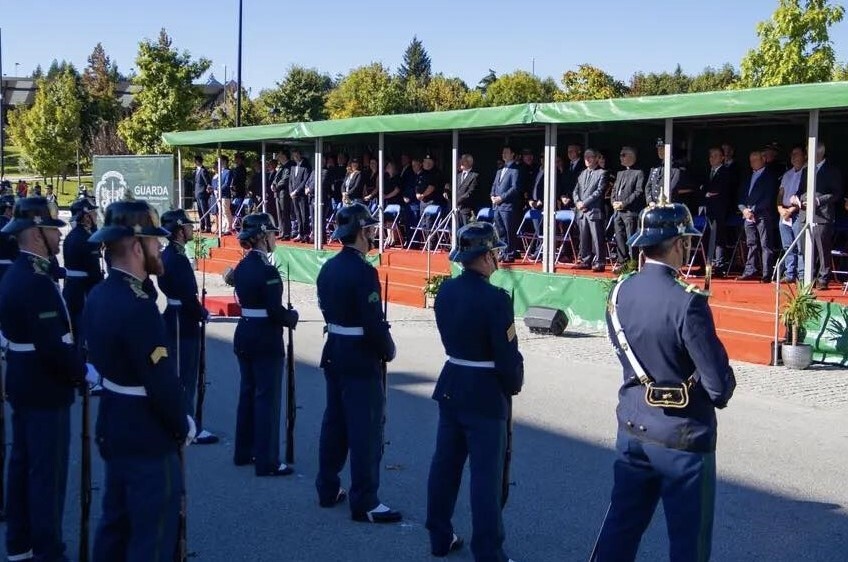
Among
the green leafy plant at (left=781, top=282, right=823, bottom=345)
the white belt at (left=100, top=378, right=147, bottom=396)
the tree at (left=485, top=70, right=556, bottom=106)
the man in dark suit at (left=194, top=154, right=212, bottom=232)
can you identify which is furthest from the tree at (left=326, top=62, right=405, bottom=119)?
the white belt at (left=100, top=378, right=147, bottom=396)

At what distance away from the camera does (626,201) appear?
15.6 metres

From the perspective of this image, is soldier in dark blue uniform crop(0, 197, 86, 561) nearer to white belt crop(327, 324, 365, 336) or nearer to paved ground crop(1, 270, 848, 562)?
paved ground crop(1, 270, 848, 562)

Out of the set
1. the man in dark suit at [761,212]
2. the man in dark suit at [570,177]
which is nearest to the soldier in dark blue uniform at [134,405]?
the man in dark suit at [761,212]

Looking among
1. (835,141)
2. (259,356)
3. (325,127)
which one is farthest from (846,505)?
(325,127)

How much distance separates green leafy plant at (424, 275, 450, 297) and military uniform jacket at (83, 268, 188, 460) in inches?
490

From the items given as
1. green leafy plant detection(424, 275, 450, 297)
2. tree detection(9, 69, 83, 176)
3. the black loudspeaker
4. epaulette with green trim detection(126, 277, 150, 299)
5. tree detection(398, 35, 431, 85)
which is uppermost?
tree detection(398, 35, 431, 85)

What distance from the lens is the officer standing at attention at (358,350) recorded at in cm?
663

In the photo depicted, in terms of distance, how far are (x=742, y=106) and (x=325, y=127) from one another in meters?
10.1

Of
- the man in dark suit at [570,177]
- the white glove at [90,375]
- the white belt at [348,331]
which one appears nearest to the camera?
the white glove at [90,375]

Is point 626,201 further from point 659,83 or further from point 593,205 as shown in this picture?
point 659,83

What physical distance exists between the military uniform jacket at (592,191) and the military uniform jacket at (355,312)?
987 cm

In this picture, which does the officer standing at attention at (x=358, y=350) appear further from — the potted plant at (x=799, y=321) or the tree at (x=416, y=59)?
the tree at (x=416, y=59)

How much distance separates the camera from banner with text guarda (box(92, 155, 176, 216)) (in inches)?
997

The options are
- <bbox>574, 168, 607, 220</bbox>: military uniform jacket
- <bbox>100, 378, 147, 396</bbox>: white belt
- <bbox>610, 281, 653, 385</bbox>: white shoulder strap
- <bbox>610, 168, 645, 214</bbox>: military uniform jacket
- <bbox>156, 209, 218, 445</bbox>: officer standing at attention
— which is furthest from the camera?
<bbox>574, 168, 607, 220</bbox>: military uniform jacket
